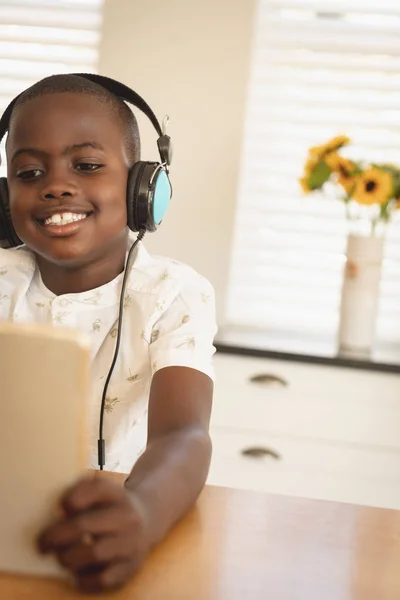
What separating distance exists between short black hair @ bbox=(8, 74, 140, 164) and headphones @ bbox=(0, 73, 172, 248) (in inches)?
0.7

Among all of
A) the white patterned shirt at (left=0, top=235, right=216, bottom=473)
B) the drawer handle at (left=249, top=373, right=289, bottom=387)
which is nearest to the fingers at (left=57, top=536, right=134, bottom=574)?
the white patterned shirt at (left=0, top=235, right=216, bottom=473)

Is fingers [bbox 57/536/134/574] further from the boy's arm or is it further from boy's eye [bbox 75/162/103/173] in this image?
boy's eye [bbox 75/162/103/173]

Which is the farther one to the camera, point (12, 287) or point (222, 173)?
point (222, 173)

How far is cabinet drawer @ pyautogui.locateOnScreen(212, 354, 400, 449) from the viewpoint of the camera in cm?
222

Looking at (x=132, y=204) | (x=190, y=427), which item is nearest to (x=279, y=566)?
(x=190, y=427)

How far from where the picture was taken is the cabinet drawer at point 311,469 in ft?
7.37

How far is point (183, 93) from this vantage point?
2529mm

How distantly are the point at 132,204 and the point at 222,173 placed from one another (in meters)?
1.43

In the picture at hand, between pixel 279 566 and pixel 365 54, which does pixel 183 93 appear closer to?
pixel 365 54

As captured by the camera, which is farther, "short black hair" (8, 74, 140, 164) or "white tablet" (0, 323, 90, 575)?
"short black hair" (8, 74, 140, 164)

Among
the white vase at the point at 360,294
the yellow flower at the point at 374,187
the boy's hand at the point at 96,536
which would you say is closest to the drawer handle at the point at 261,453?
the white vase at the point at 360,294

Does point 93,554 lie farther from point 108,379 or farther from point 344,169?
point 344,169

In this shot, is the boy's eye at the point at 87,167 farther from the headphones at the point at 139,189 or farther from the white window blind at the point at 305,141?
the white window blind at the point at 305,141

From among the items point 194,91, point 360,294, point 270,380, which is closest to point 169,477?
A: point 270,380
